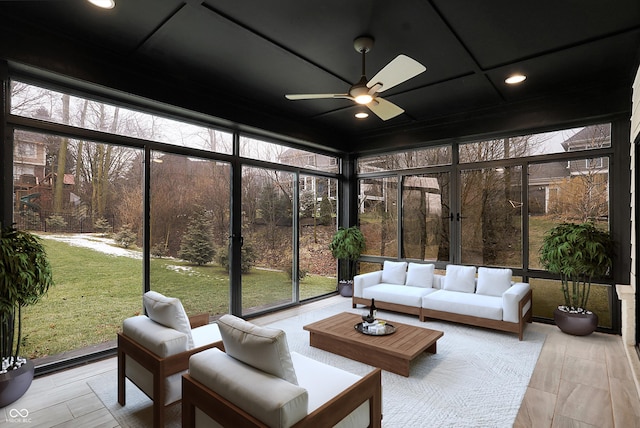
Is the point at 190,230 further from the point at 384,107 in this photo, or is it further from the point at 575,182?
the point at 575,182

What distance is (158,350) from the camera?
2.28 meters

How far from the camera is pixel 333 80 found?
402 centimetres

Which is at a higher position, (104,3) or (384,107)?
(104,3)

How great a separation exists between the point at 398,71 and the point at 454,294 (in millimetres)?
3336

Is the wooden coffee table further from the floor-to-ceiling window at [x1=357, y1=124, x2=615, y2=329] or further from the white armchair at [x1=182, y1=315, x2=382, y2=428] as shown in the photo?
the floor-to-ceiling window at [x1=357, y1=124, x2=615, y2=329]

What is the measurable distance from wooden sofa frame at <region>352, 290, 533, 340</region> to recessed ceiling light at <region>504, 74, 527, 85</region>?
2709 millimetres

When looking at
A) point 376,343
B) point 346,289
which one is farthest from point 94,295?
point 346,289

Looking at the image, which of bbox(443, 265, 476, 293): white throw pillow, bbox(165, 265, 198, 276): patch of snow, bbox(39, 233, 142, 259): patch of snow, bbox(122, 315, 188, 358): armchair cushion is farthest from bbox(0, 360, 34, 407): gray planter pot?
bbox(443, 265, 476, 293): white throw pillow

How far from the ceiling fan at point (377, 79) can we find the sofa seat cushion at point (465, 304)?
2.70 m

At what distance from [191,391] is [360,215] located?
5.33 m

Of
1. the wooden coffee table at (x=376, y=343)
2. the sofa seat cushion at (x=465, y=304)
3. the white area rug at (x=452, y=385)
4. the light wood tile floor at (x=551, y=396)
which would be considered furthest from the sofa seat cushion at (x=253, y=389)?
the sofa seat cushion at (x=465, y=304)

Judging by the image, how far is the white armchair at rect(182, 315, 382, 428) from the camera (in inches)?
61.2

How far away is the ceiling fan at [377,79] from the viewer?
2.67 m

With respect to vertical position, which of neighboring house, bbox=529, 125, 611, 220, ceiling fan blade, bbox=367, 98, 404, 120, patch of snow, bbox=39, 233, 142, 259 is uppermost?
ceiling fan blade, bbox=367, 98, 404, 120
